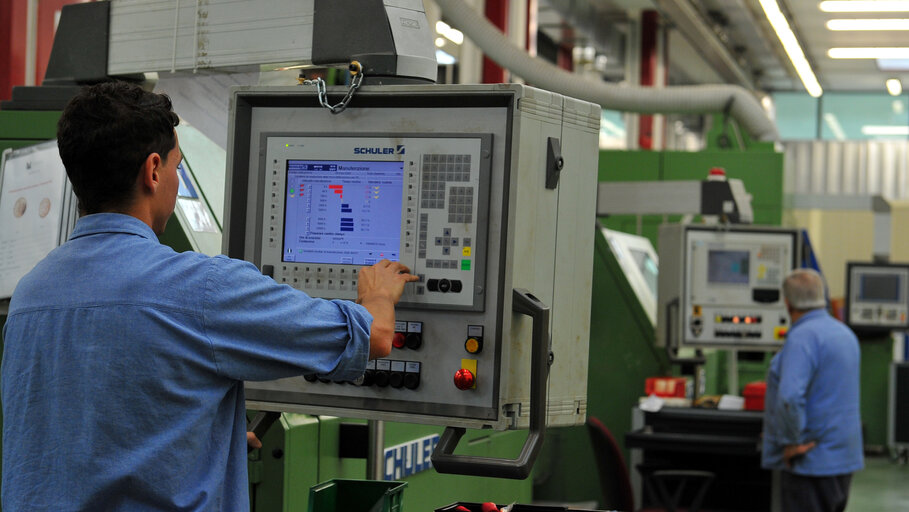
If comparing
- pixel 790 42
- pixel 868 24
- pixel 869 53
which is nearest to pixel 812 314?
pixel 790 42

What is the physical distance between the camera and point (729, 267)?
17.2 ft

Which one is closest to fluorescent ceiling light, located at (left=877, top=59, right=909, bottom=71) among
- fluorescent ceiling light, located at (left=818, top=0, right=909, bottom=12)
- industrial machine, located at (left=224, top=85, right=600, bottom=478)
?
fluorescent ceiling light, located at (left=818, top=0, right=909, bottom=12)

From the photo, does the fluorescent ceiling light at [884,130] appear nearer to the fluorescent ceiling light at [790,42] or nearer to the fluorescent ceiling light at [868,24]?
the fluorescent ceiling light at [868,24]

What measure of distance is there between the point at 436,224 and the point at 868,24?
32.2ft

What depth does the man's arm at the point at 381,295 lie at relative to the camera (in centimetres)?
169

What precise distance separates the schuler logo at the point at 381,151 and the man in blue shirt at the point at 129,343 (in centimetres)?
46

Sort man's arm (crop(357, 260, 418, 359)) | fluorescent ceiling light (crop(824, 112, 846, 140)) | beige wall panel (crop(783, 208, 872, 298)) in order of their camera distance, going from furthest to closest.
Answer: fluorescent ceiling light (crop(824, 112, 846, 140)), beige wall panel (crop(783, 208, 872, 298)), man's arm (crop(357, 260, 418, 359))

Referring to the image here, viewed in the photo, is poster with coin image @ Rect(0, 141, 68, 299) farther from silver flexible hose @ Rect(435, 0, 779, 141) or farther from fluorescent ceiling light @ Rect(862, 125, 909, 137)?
fluorescent ceiling light @ Rect(862, 125, 909, 137)

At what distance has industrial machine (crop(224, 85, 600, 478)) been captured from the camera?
6.04 feet

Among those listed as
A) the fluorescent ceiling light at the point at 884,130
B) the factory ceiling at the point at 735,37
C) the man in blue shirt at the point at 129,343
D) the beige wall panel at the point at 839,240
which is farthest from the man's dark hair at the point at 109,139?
the fluorescent ceiling light at the point at 884,130

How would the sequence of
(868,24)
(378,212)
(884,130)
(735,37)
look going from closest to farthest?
(378,212), (868,24), (735,37), (884,130)

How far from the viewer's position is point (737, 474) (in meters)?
4.93

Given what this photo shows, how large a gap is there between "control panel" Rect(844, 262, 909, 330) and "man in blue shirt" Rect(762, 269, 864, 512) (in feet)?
14.9

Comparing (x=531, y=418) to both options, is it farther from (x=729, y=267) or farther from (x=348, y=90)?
(x=729, y=267)
